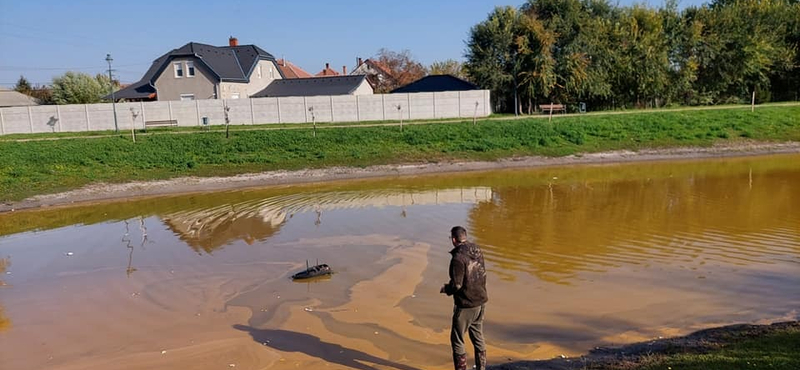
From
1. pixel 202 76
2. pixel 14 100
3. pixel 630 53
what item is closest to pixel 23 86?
pixel 14 100

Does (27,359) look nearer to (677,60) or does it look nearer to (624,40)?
(624,40)

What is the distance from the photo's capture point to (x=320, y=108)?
137 ft

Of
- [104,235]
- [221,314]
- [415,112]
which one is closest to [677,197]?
[221,314]

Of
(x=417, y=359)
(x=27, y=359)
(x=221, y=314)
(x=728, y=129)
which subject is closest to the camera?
(x=417, y=359)

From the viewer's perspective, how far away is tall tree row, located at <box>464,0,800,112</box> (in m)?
44.7

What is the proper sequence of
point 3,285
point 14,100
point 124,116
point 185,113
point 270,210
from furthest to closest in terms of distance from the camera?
1. point 14,100
2. point 185,113
3. point 124,116
4. point 270,210
5. point 3,285

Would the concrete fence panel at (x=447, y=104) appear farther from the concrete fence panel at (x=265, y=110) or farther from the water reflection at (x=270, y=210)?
the water reflection at (x=270, y=210)

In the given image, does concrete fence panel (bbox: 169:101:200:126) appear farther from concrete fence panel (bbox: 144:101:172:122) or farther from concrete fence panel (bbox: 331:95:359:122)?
concrete fence panel (bbox: 331:95:359:122)

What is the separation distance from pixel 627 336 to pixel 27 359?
8237 mm

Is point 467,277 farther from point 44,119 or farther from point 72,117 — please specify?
point 44,119

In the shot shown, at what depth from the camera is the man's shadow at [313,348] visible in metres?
7.51

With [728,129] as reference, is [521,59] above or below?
above

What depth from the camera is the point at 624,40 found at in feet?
151

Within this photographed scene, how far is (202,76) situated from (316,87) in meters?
9.35
